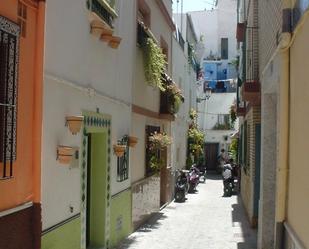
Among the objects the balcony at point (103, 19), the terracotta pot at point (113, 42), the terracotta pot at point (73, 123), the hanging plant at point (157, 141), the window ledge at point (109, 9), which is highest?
the window ledge at point (109, 9)

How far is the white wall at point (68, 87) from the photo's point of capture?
21.3 ft

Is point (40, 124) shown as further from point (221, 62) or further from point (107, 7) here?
point (221, 62)

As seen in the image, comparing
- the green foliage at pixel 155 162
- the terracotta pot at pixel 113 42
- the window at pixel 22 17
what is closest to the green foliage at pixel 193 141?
the green foliage at pixel 155 162

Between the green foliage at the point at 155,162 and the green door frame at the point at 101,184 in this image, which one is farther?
the green foliage at the point at 155,162

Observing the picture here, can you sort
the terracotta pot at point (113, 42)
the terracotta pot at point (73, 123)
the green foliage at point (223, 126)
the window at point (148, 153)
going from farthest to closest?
the green foliage at point (223, 126)
the window at point (148, 153)
the terracotta pot at point (113, 42)
the terracotta pot at point (73, 123)

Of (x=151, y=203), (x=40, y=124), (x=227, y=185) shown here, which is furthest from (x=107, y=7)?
(x=227, y=185)

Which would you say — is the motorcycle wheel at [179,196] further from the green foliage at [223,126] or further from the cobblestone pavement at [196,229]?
the green foliage at [223,126]

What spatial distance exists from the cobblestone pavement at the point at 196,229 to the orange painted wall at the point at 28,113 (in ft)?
17.1

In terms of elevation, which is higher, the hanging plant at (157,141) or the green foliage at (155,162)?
the hanging plant at (157,141)

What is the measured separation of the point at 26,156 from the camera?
18.1 ft

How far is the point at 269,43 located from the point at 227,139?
30140mm

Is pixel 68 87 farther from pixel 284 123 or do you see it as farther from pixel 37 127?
pixel 284 123

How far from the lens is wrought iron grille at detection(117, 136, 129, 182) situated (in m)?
10.5

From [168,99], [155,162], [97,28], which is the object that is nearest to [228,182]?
[168,99]
